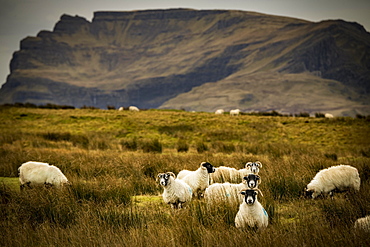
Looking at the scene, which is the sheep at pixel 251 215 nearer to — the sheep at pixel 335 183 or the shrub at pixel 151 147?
the sheep at pixel 335 183

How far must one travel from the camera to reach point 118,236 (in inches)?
304

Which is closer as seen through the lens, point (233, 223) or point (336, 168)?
point (233, 223)

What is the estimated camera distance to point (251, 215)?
26.3 ft

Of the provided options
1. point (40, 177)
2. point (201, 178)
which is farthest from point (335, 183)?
point (40, 177)

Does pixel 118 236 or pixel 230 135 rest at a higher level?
pixel 230 135

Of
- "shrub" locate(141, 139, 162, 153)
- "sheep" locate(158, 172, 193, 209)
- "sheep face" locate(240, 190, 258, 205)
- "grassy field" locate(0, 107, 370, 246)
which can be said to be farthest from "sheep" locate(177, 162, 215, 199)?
"shrub" locate(141, 139, 162, 153)

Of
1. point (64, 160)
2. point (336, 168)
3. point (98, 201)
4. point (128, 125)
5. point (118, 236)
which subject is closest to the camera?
point (118, 236)

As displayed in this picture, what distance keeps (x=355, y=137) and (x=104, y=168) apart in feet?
63.1

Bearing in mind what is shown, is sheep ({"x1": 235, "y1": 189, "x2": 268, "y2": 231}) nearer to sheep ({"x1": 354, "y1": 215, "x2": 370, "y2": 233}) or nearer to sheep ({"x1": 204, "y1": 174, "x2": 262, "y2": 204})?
sheep ({"x1": 204, "y1": 174, "x2": 262, "y2": 204})

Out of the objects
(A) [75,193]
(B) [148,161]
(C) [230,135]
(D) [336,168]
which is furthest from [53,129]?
(D) [336,168]

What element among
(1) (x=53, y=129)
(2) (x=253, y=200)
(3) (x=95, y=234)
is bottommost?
(3) (x=95, y=234)

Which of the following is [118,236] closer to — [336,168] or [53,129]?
[336,168]

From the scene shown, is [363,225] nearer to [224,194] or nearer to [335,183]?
[224,194]

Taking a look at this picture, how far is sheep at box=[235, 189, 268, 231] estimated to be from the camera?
7961 mm
